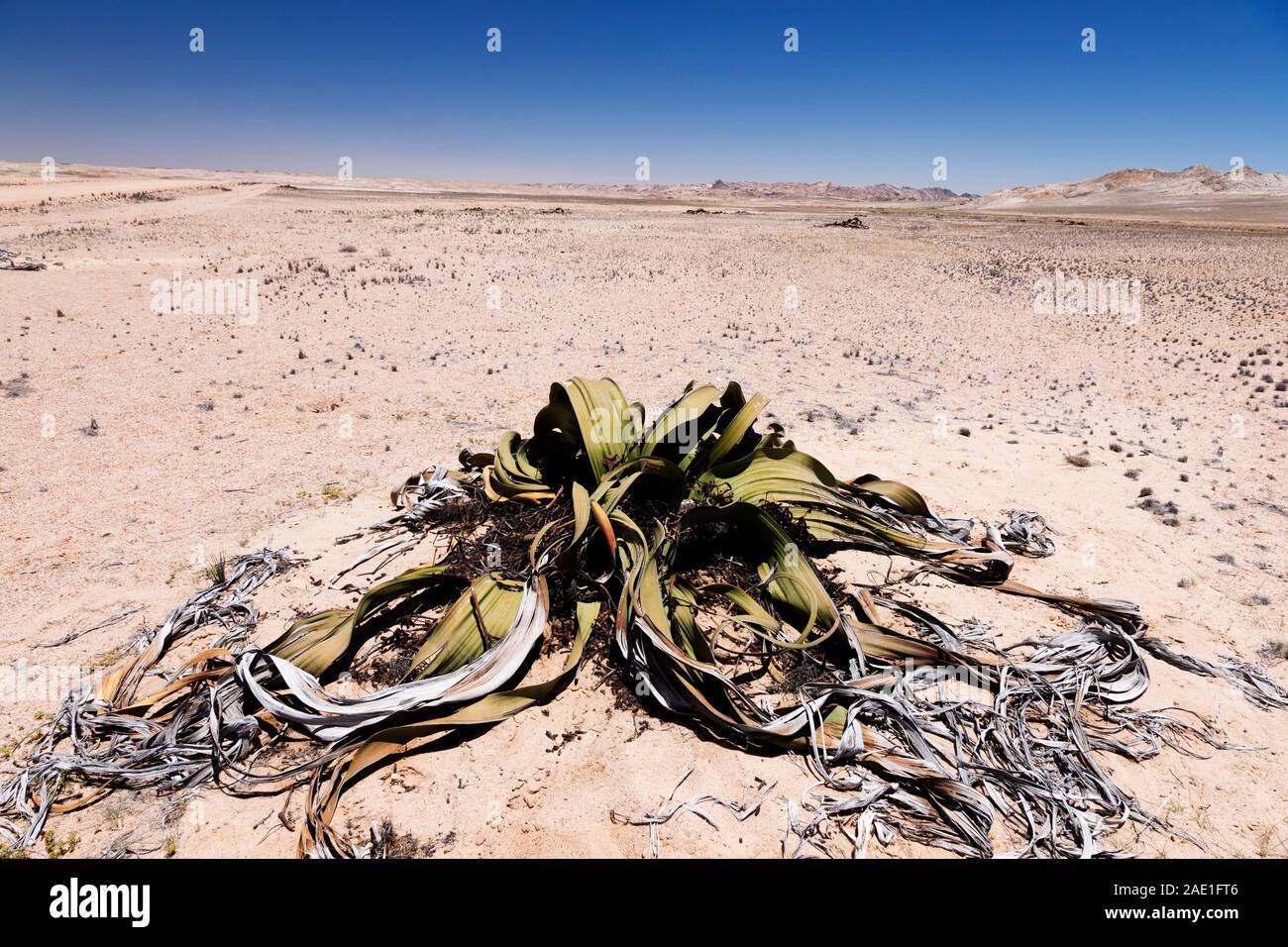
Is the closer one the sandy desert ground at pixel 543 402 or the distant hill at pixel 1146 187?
the sandy desert ground at pixel 543 402

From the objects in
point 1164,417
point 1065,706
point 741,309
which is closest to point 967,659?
point 1065,706

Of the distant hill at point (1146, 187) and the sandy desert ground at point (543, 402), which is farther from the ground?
the distant hill at point (1146, 187)

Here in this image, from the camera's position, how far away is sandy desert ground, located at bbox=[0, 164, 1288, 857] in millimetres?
2277

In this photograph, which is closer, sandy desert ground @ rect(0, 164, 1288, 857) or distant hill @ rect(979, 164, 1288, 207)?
sandy desert ground @ rect(0, 164, 1288, 857)

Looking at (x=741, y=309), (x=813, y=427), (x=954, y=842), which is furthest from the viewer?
(x=741, y=309)

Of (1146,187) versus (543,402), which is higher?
(1146,187)

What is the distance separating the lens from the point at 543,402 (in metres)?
6.97

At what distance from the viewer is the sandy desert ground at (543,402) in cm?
228

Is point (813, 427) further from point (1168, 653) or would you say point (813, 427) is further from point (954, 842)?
point (954, 842)

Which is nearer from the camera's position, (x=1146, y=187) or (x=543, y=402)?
(x=543, y=402)

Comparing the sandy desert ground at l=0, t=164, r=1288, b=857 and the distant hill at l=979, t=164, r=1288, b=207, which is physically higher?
the distant hill at l=979, t=164, r=1288, b=207

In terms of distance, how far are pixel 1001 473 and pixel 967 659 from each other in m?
2.89

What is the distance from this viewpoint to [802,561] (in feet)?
10.1
